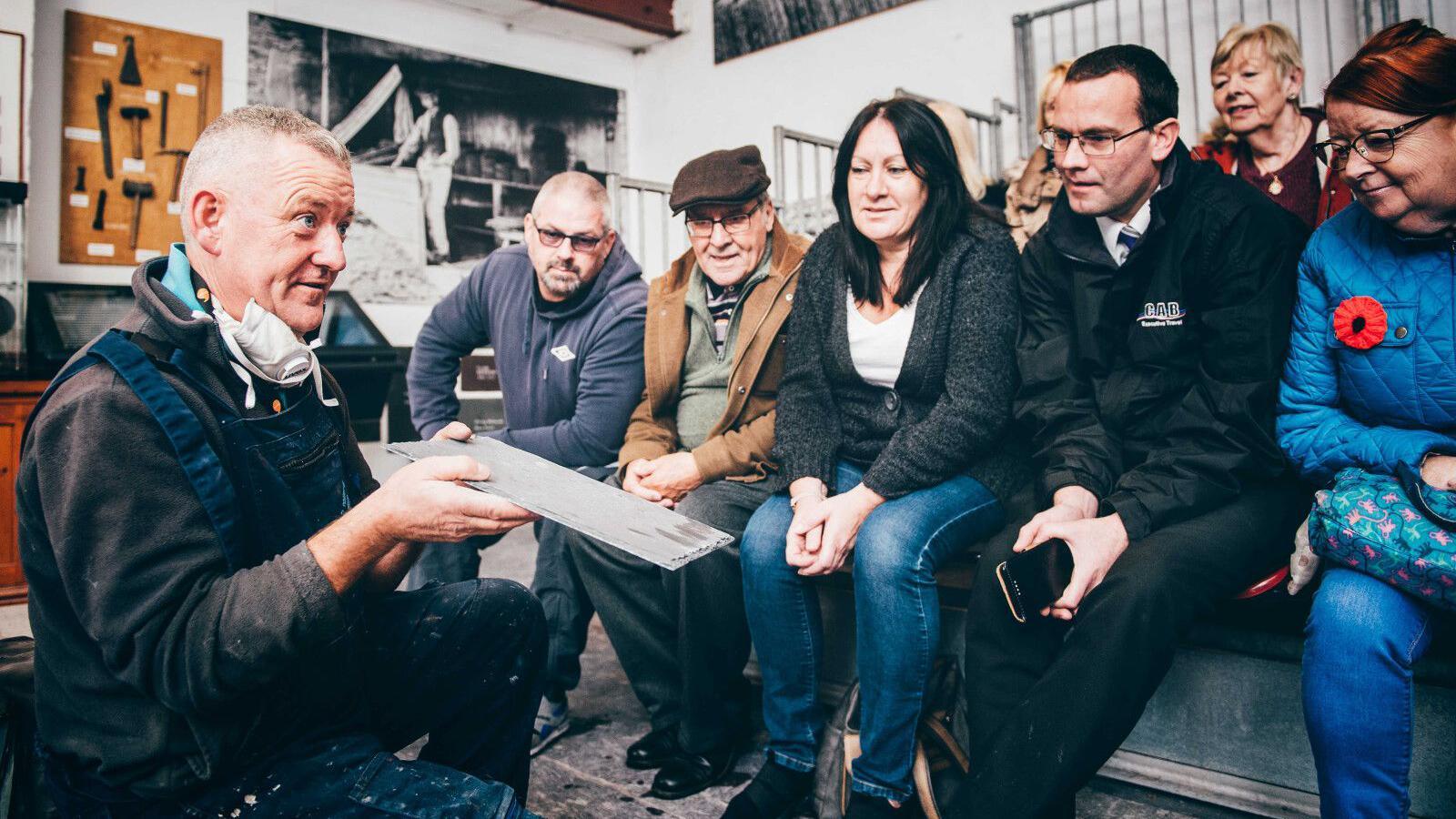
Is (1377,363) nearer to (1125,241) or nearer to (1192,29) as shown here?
(1125,241)

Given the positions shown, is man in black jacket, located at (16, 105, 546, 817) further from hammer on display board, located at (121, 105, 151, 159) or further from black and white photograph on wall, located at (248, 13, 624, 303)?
black and white photograph on wall, located at (248, 13, 624, 303)

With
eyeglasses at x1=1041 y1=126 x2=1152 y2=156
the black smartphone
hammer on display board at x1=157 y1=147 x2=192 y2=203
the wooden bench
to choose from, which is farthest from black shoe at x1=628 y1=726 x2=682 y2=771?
hammer on display board at x1=157 y1=147 x2=192 y2=203

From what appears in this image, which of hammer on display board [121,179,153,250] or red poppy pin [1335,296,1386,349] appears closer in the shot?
red poppy pin [1335,296,1386,349]

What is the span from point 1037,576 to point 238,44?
578 centimetres

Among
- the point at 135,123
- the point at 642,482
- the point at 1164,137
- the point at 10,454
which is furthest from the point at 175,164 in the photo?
the point at 1164,137

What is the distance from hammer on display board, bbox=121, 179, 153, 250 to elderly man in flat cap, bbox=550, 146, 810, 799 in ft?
13.0

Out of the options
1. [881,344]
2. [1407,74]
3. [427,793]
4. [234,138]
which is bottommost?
[427,793]

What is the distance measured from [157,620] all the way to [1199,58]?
16.5 feet

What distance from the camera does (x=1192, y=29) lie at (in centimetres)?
445

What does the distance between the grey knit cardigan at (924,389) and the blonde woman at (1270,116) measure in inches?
47.9

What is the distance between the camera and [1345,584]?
1.33m

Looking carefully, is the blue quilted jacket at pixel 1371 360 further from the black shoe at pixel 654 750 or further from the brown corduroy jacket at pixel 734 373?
the black shoe at pixel 654 750

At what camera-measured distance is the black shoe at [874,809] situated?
1.56 meters

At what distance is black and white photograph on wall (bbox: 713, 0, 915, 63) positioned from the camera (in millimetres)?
5977
